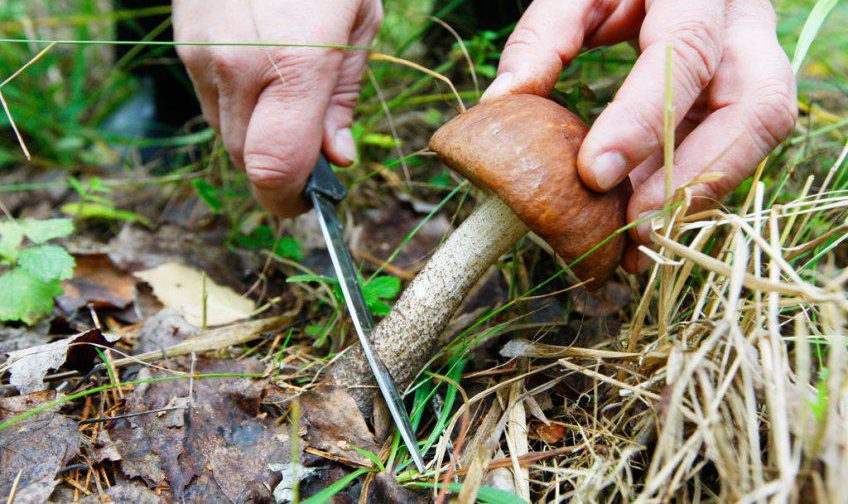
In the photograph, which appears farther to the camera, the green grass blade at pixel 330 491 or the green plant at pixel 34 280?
the green plant at pixel 34 280

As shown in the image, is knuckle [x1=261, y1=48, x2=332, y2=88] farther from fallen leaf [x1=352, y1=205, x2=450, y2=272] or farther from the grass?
fallen leaf [x1=352, y1=205, x2=450, y2=272]

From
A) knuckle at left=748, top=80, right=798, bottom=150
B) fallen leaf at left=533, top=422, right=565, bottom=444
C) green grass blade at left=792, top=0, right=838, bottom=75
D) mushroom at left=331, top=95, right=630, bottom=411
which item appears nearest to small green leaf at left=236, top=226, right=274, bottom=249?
mushroom at left=331, top=95, right=630, bottom=411

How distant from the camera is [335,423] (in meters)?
1.74

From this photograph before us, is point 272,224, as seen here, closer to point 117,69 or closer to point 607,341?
point 607,341

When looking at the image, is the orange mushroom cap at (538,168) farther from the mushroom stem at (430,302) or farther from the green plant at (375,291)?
the green plant at (375,291)

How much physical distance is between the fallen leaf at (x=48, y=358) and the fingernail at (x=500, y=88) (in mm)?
1487

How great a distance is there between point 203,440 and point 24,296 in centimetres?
94

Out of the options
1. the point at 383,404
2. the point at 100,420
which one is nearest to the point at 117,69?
the point at 100,420

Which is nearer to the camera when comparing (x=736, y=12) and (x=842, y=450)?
(x=842, y=450)

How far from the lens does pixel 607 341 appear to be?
1923 millimetres

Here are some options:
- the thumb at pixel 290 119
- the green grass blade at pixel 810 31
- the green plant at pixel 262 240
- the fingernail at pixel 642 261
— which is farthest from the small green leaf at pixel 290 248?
the green grass blade at pixel 810 31

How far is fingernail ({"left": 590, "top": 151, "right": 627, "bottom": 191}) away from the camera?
1491 mm

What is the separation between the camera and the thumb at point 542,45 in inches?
69.5

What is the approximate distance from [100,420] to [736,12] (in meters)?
2.43
